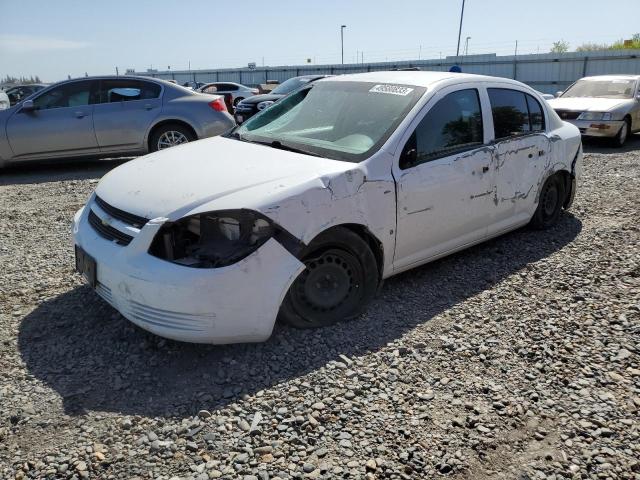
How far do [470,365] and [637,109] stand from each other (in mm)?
10795

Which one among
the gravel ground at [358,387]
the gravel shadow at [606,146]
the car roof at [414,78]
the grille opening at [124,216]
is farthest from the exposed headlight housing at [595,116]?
the grille opening at [124,216]

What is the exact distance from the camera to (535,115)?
5188mm

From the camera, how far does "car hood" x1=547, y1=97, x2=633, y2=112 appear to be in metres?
11.2

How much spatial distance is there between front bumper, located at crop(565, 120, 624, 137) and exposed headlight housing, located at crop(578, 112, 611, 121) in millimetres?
67

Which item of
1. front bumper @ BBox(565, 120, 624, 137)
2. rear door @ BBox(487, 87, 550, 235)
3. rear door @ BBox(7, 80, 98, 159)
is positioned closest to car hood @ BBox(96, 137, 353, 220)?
rear door @ BBox(487, 87, 550, 235)

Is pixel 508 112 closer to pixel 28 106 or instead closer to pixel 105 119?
pixel 105 119

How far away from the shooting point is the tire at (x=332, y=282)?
333 centimetres

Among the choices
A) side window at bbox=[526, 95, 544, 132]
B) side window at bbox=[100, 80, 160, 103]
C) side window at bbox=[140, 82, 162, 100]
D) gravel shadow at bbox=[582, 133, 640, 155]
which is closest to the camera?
side window at bbox=[526, 95, 544, 132]

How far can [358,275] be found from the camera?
360cm

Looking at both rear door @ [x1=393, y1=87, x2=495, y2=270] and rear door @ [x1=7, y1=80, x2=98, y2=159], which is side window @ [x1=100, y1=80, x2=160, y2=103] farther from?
rear door @ [x1=393, y1=87, x2=495, y2=270]

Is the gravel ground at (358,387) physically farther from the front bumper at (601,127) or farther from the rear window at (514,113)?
the front bumper at (601,127)

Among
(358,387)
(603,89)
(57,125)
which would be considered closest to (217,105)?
(57,125)

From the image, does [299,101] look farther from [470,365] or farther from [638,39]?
[638,39]

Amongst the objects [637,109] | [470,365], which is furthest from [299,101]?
[637,109]
